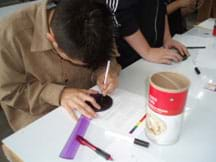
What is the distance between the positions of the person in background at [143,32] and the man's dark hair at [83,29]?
14.9 inches

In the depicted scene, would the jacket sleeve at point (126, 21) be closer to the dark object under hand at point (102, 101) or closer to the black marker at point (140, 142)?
the dark object under hand at point (102, 101)

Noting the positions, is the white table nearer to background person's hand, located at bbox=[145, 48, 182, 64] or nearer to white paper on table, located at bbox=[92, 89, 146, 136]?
white paper on table, located at bbox=[92, 89, 146, 136]

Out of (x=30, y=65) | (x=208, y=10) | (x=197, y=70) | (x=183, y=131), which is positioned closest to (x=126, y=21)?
(x=197, y=70)

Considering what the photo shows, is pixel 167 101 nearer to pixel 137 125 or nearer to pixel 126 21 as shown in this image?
A: pixel 137 125

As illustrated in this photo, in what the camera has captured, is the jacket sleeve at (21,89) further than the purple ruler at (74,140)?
Yes

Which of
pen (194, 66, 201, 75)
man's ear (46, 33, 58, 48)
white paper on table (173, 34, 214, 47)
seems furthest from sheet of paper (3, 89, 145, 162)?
white paper on table (173, 34, 214, 47)

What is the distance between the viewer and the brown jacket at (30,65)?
3.10ft

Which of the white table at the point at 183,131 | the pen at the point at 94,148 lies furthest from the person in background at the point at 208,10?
the pen at the point at 94,148

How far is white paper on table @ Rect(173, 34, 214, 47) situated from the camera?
4.58 feet

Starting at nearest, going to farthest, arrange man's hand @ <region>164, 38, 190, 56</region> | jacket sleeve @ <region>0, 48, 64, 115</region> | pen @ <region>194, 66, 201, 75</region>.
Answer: jacket sleeve @ <region>0, 48, 64, 115</region>
pen @ <region>194, 66, 201, 75</region>
man's hand @ <region>164, 38, 190, 56</region>

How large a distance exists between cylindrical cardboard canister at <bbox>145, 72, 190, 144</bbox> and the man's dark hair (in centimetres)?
18

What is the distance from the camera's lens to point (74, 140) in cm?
75

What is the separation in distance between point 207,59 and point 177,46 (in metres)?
0.15

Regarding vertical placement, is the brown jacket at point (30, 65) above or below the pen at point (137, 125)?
above
